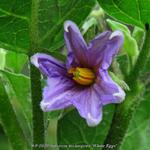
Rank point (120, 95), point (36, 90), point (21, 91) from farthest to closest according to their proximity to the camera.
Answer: point (21, 91)
point (36, 90)
point (120, 95)

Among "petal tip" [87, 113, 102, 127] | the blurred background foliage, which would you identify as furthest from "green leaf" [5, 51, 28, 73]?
"petal tip" [87, 113, 102, 127]

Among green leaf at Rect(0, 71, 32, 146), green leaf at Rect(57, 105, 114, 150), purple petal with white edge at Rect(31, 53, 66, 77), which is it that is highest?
purple petal with white edge at Rect(31, 53, 66, 77)

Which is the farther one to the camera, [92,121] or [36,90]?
[36,90]

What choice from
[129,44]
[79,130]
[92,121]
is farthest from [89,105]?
[79,130]

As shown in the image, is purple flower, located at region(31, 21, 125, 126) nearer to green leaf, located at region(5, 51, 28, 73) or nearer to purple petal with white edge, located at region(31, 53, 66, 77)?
purple petal with white edge, located at region(31, 53, 66, 77)

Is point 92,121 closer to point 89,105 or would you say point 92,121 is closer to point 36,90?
point 89,105

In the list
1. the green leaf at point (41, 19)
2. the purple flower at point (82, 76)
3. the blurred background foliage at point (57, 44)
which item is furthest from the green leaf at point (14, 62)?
the purple flower at point (82, 76)

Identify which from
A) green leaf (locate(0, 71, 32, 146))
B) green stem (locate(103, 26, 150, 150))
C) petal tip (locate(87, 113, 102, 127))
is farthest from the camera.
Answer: green leaf (locate(0, 71, 32, 146))

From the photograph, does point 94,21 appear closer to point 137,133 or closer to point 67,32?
point 67,32
